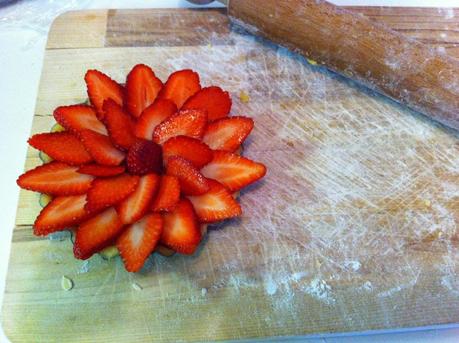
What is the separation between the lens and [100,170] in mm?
1214

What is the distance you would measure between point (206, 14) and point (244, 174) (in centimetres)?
71

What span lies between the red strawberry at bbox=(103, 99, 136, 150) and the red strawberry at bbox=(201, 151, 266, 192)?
0.73 ft

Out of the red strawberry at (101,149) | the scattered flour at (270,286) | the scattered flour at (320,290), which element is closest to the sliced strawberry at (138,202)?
the red strawberry at (101,149)

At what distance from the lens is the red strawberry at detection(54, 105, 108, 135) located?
1288 mm

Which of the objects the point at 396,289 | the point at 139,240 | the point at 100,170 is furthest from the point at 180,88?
the point at 396,289

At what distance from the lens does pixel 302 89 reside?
1579 millimetres

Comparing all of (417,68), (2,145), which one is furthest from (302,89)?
(2,145)

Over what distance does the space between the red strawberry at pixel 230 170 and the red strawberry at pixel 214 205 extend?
0.05 meters

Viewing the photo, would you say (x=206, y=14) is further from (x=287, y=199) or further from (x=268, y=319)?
(x=268, y=319)

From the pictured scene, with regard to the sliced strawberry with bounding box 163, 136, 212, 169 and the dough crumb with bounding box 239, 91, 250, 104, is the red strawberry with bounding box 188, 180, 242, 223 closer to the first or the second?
the sliced strawberry with bounding box 163, 136, 212, 169

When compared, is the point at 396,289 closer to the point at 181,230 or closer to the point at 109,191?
the point at 181,230

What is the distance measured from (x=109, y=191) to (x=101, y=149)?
13 cm

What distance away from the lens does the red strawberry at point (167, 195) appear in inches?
46.4

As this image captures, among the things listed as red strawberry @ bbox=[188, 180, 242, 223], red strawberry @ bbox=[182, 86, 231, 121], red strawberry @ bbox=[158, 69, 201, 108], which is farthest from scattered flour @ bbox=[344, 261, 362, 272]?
red strawberry @ bbox=[158, 69, 201, 108]
